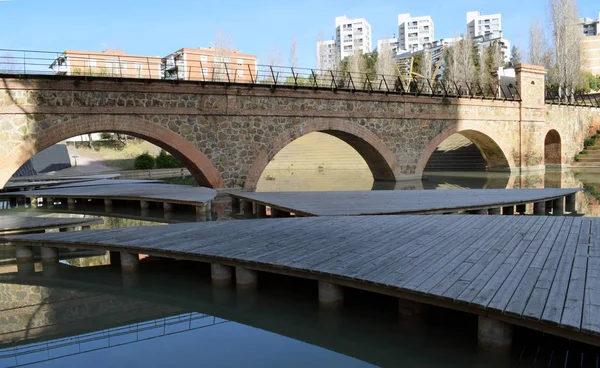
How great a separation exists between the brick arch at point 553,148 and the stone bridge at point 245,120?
3446 mm

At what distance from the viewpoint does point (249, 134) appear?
51.4 feet

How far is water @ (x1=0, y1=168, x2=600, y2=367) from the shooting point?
14.1 ft

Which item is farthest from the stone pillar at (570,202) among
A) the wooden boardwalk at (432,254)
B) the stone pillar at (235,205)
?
the stone pillar at (235,205)

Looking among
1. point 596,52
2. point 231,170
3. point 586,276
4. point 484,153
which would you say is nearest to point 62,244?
point 586,276

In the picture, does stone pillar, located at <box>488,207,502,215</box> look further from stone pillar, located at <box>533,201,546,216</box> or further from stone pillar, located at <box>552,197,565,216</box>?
stone pillar, located at <box>552,197,565,216</box>

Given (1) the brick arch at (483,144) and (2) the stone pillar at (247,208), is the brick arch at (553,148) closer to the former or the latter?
(1) the brick arch at (483,144)

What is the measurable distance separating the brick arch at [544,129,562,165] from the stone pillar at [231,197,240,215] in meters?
20.0

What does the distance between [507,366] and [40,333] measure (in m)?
4.46

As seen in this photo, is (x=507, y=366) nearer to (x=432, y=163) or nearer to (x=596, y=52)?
(x=432, y=163)

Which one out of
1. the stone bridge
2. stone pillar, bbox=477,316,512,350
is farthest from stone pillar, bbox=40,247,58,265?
stone pillar, bbox=477,316,512,350

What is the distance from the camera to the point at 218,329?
5.14m

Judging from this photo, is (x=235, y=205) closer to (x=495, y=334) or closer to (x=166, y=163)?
(x=495, y=334)

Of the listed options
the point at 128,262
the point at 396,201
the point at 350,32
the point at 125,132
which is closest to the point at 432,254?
the point at 128,262

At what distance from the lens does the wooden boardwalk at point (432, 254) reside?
3.92m
